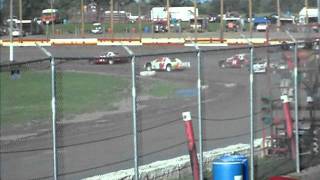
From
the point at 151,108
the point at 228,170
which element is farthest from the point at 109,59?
the point at 228,170

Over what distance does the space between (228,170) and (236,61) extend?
3.04m

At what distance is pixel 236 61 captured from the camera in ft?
39.0

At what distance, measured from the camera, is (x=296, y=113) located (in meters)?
12.3

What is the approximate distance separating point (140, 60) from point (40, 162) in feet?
6.87

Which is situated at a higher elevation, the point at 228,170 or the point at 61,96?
the point at 61,96

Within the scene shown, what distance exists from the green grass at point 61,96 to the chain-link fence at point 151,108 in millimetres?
14

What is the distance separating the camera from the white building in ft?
171

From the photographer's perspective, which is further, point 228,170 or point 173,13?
point 173,13

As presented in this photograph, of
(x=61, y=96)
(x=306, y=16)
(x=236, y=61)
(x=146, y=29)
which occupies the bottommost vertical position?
(x=61, y=96)

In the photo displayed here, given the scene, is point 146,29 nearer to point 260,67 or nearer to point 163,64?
point 260,67

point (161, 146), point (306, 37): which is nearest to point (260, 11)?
point (306, 37)

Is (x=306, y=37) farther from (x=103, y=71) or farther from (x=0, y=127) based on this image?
(x=0, y=127)

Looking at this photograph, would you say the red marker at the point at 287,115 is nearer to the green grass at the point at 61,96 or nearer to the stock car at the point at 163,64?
the stock car at the point at 163,64

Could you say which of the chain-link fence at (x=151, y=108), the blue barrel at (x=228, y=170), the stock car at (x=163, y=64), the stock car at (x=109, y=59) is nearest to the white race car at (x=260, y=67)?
the chain-link fence at (x=151, y=108)
